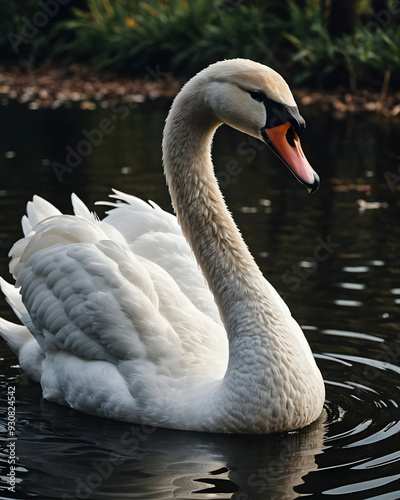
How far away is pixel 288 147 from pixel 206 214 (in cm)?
79

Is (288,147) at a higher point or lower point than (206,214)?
higher

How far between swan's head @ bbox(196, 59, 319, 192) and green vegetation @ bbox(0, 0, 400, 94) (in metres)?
15.4

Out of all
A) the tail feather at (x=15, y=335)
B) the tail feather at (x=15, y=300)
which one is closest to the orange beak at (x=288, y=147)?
the tail feather at (x=15, y=300)

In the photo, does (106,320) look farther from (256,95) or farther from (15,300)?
(256,95)

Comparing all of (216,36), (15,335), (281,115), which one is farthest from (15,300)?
(216,36)

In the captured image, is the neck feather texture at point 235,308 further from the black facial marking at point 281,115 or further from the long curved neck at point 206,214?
the black facial marking at point 281,115

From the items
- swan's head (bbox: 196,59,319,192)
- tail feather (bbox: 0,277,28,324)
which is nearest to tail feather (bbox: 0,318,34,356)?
tail feather (bbox: 0,277,28,324)

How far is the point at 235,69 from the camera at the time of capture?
19.1 ft

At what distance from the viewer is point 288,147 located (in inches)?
224

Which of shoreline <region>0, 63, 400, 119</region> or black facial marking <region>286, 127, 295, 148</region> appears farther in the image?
shoreline <region>0, 63, 400, 119</region>

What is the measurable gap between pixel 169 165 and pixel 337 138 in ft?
38.6

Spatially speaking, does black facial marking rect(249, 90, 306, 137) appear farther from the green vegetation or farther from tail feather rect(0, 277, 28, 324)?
the green vegetation

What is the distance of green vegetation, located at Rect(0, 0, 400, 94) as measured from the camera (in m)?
22.0

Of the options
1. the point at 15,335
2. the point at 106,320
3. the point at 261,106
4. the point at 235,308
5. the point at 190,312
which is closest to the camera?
the point at 261,106
